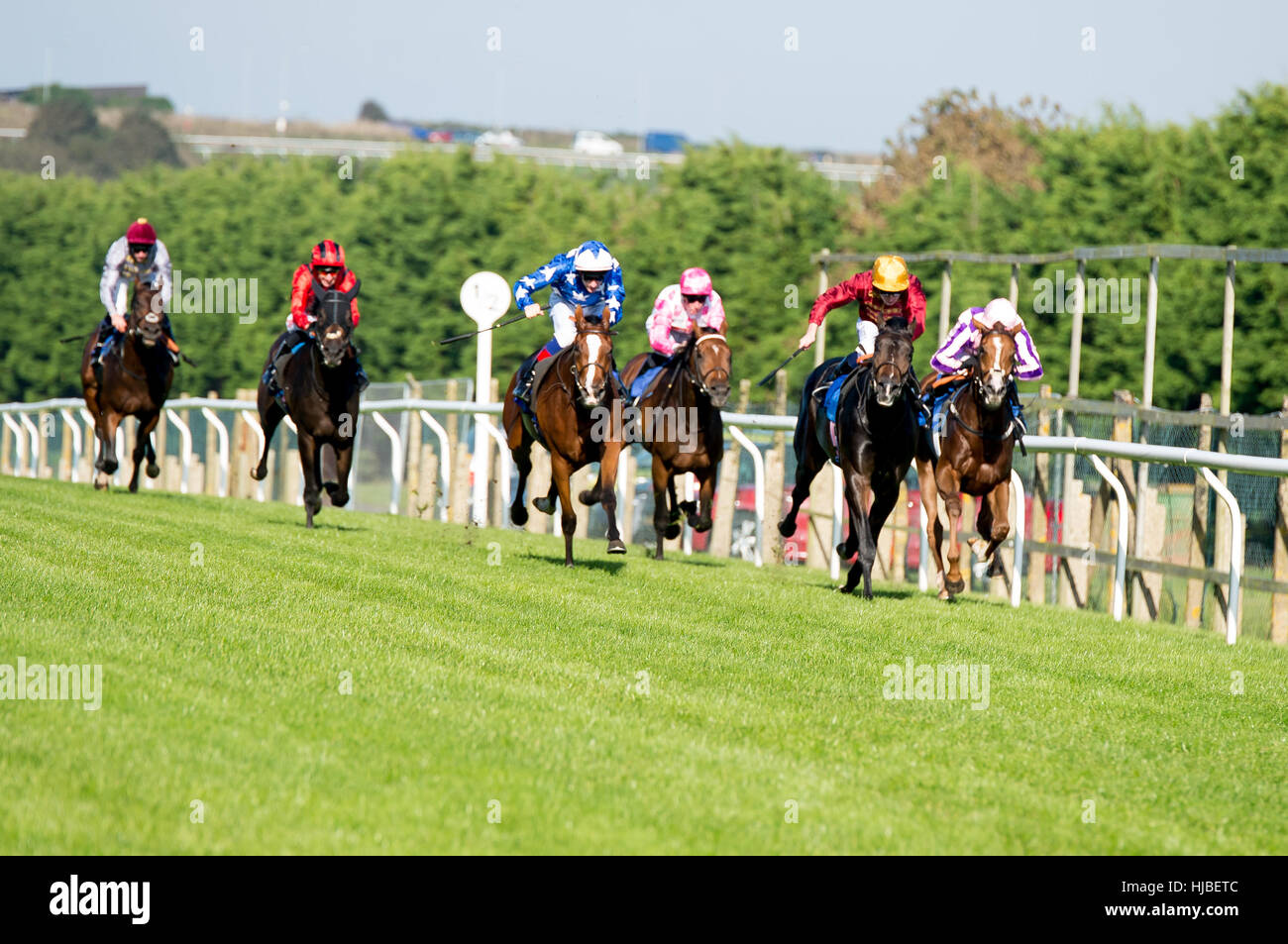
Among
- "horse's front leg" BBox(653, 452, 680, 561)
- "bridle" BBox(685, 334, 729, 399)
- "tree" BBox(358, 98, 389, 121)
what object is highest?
"tree" BBox(358, 98, 389, 121)

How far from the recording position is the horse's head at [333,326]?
1315 centimetres

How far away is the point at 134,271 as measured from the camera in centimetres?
1562

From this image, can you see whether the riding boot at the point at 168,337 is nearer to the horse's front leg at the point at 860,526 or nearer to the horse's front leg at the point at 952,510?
the horse's front leg at the point at 860,526

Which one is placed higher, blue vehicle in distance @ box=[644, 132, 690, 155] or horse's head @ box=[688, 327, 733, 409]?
blue vehicle in distance @ box=[644, 132, 690, 155]

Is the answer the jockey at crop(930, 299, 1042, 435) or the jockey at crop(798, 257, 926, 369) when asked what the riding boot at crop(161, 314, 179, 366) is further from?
the jockey at crop(930, 299, 1042, 435)

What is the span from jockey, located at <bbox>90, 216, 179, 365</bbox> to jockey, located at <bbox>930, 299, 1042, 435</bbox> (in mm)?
6708

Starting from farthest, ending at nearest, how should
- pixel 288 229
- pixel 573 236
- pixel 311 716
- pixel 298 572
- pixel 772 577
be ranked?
pixel 288 229, pixel 573 236, pixel 772 577, pixel 298 572, pixel 311 716

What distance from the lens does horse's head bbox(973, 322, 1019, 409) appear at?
39.0ft

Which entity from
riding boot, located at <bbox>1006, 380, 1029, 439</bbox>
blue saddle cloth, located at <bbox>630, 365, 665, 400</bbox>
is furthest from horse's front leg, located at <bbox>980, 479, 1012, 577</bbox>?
blue saddle cloth, located at <bbox>630, 365, 665, 400</bbox>

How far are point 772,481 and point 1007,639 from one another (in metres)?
7.35

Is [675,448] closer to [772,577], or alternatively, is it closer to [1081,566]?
[772,577]

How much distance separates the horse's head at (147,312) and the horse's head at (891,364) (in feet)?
22.9

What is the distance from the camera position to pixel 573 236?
37.5 m
